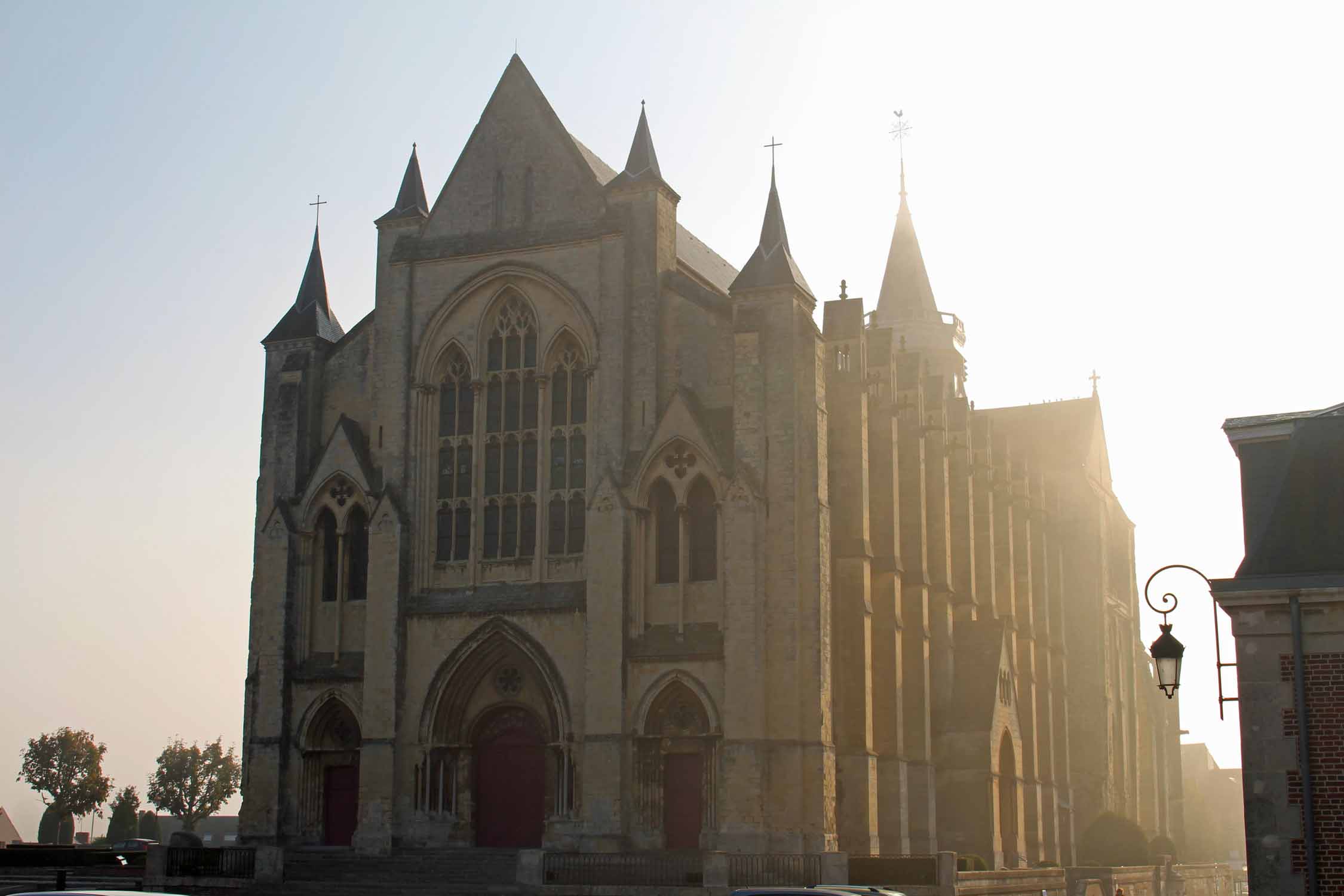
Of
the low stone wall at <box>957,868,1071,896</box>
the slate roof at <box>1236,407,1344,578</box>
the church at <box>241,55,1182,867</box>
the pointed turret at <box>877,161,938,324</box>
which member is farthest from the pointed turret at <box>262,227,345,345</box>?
the pointed turret at <box>877,161,938,324</box>

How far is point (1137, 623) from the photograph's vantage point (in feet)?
221

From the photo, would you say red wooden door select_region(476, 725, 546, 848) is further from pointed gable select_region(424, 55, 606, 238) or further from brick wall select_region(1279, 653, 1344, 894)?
brick wall select_region(1279, 653, 1344, 894)

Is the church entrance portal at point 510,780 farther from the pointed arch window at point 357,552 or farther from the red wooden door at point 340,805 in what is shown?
the pointed arch window at point 357,552

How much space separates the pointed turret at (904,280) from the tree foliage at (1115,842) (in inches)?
1181

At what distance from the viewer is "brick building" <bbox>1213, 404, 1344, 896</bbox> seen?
61.5 feet

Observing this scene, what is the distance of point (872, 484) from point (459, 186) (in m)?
12.0

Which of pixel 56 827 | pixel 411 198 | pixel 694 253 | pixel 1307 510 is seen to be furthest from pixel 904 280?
pixel 1307 510

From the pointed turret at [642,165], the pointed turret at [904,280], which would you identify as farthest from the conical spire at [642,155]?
the pointed turret at [904,280]

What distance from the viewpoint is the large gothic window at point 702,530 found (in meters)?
35.2

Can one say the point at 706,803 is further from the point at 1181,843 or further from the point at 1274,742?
the point at 1181,843

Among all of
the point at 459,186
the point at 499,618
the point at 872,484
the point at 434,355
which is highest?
the point at 459,186

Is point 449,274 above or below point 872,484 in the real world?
above

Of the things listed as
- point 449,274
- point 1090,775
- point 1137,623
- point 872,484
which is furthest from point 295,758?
point 1137,623

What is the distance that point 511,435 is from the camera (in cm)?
3756
